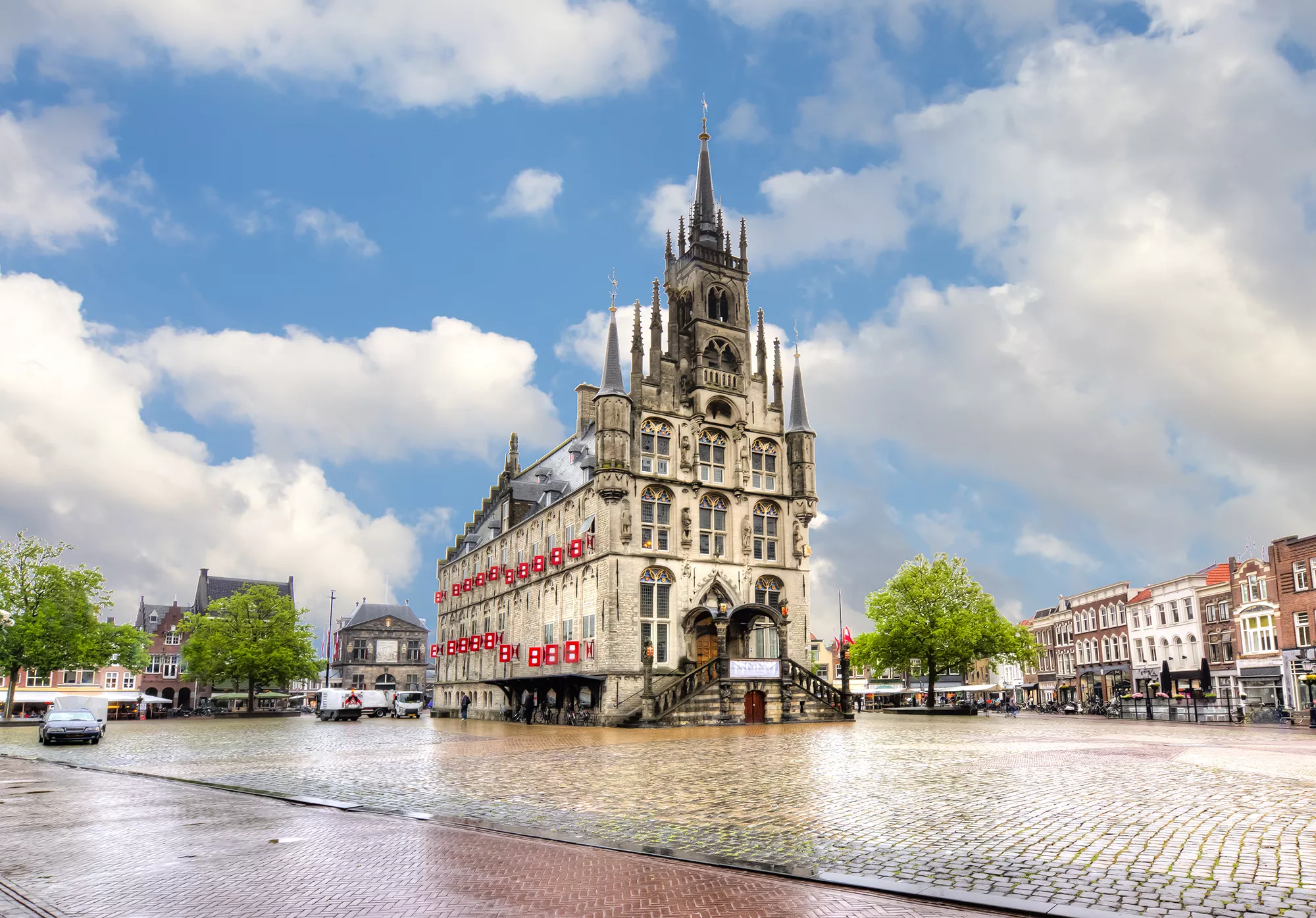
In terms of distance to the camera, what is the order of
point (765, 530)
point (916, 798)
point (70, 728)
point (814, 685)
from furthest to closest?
1. point (765, 530)
2. point (814, 685)
3. point (70, 728)
4. point (916, 798)

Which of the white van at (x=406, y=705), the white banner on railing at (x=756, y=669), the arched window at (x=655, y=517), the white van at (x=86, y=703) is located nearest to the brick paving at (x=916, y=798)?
the white banner on railing at (x=756, y=669)

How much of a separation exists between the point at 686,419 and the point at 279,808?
39.5 meters

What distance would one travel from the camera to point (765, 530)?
53781 mm

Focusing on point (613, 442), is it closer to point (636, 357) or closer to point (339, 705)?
point (636, 357)

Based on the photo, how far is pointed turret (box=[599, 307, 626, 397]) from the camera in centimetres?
4988

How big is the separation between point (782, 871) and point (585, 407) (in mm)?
53534

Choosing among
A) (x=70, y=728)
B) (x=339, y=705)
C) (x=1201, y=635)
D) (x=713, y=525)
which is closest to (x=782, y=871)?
(x=70, y=728)

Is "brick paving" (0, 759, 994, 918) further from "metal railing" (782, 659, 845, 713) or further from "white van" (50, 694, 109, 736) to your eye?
"metal railing" (782, 659, 845, 713)

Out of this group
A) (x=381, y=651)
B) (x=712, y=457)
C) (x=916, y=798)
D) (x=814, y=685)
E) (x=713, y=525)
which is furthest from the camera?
(x=381, y=651)

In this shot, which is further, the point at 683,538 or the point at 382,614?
the point at 382,614

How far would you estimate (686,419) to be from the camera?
52.2m

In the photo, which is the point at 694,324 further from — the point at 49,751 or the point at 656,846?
the point at 656,846

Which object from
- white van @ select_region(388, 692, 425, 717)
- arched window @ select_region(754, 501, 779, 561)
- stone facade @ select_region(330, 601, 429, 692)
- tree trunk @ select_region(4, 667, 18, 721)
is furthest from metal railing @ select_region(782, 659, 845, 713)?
stone facade @ select_region(330, 601, 429, 692)

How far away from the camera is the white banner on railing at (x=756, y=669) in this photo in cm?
4447
